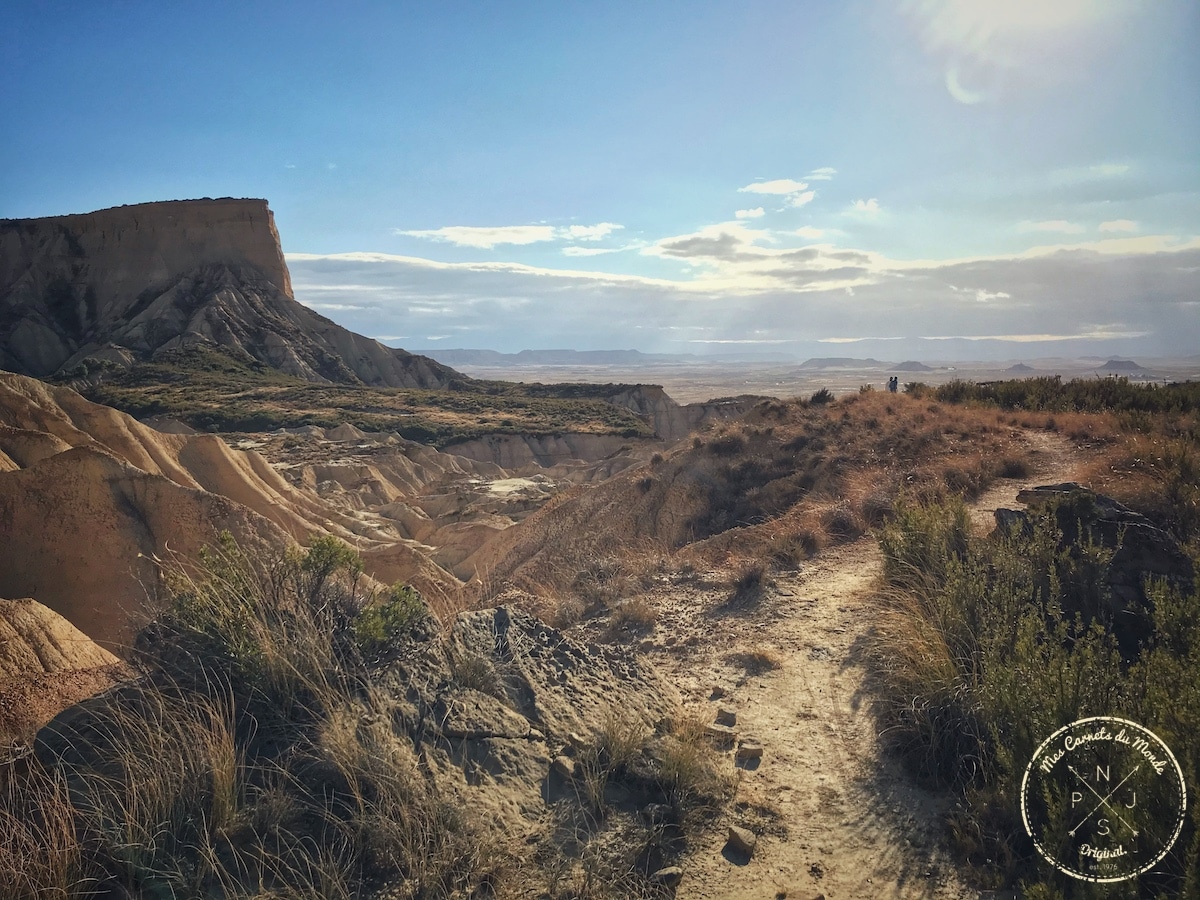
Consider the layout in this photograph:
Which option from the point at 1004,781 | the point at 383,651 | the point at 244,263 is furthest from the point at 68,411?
the point at 244,263

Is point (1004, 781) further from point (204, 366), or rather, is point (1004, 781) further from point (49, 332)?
point (49, 332)

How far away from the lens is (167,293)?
218ft

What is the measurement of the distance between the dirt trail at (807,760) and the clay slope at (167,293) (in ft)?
207

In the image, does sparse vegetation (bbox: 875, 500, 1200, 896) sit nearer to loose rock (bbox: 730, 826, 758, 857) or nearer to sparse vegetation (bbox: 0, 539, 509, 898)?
loose rock (bbox: 730, 826, 758, 857)

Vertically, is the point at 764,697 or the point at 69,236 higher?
the point at 69,236

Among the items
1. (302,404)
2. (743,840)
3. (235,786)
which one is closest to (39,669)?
(235,786)

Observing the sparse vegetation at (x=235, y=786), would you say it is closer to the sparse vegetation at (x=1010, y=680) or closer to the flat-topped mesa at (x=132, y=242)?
the sparse vegetation at (x=1010, y=680)

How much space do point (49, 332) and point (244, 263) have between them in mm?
17226

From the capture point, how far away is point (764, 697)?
5.52 metres

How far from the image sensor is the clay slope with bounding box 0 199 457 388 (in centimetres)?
6272

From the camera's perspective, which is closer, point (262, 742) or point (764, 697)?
point (262, 742)

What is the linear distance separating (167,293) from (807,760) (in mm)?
75034

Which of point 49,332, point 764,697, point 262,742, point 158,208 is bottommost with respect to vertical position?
point 764,697

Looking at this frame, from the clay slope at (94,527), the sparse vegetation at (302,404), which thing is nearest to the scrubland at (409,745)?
the clay slope at (94,527)
